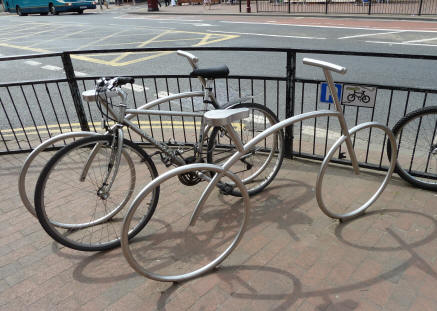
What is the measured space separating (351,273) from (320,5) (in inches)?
929

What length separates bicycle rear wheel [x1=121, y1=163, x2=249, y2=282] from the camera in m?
2.43

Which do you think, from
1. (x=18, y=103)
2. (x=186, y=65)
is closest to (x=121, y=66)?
(x=186, y=65)

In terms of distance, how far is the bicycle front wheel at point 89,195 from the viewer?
2.63 metres

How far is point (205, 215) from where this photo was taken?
3273mm

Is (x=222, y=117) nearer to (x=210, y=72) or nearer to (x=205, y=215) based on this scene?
(x=210, y=72)

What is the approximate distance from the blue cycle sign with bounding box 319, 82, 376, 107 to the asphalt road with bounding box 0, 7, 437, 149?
7.30 feet

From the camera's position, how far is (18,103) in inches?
295

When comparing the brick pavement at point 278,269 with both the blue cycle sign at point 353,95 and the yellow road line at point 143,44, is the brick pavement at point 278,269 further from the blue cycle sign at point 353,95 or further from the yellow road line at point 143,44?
the yellow road line at point 143,44

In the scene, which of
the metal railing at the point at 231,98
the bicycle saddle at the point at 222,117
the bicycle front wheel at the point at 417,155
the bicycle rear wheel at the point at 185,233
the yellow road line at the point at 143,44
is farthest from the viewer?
the yellow road line at the point at 143,44

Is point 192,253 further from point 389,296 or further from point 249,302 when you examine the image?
point 389,296

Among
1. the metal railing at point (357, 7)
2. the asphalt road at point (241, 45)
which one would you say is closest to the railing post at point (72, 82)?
the asphalt road at point (241, 45)

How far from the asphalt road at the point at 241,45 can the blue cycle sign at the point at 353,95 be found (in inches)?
87.6

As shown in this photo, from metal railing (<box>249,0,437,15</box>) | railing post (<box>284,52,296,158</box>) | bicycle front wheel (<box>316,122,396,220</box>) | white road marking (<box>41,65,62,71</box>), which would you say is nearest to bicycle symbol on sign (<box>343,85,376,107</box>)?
bicycle front wheel (<box>316,122,396,220</box>)

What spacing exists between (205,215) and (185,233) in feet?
0.98
